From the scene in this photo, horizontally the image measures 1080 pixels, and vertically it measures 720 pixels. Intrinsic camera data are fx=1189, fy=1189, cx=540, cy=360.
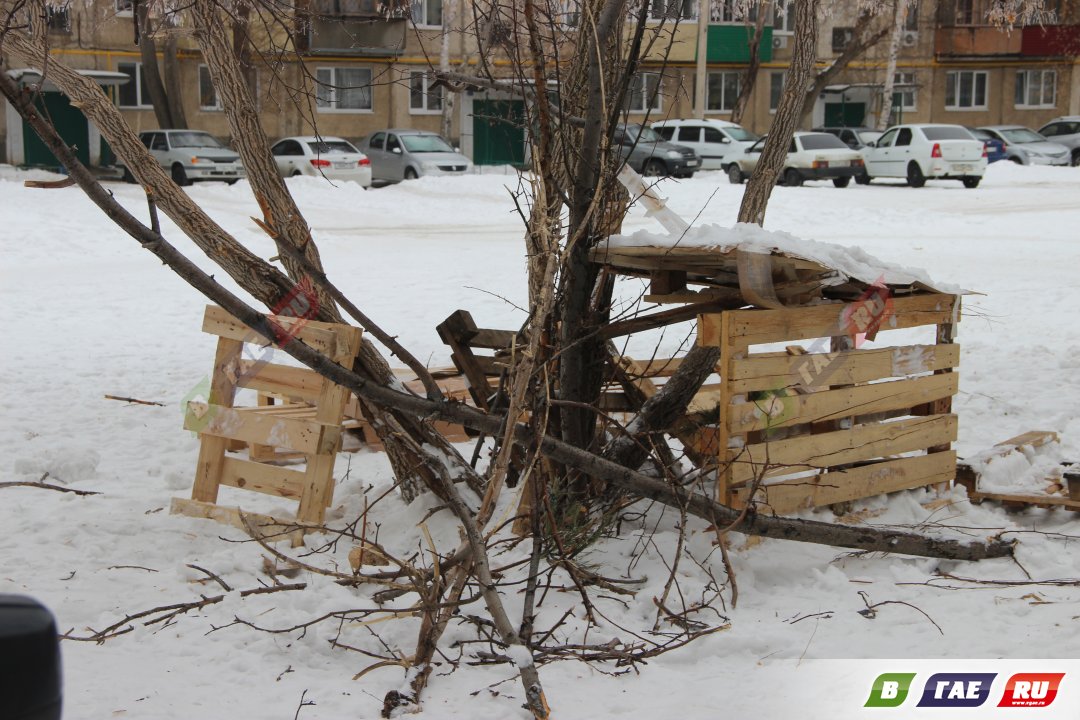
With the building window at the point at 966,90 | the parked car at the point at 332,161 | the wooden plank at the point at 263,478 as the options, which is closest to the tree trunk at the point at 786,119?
the wooden plank at the point at 263,478

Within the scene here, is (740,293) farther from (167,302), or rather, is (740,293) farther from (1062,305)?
(167,302)

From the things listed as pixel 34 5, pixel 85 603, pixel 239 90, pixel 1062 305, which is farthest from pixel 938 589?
pixel 1062 305

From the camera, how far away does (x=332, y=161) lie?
27312mm

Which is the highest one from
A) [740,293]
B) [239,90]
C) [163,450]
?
[239,90]

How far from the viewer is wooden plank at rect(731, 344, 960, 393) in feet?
17.9

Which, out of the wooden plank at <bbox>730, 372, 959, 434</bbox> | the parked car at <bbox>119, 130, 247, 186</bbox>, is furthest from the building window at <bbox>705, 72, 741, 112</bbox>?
the wooden plank at <bbox>730, 372, 959, 434</bbox>

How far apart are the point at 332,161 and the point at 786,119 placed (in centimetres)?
2130

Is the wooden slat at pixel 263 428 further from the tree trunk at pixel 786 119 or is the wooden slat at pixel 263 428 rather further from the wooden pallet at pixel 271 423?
the tree trunk at pixel 786 119

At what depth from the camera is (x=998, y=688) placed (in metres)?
3.92

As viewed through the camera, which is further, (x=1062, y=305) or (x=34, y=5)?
(x=1062, y=305)

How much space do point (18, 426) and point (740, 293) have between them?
16.5ft

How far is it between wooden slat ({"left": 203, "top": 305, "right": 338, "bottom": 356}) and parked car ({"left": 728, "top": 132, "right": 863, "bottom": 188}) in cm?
2210

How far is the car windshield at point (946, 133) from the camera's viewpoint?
27.7 meters

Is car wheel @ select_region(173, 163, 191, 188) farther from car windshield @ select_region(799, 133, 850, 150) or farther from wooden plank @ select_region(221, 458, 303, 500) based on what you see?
wooden plank @ select_region(221, 458, 303, 500)
